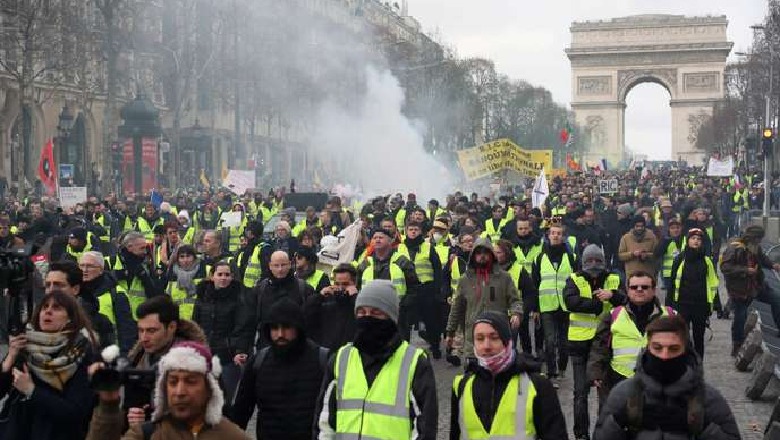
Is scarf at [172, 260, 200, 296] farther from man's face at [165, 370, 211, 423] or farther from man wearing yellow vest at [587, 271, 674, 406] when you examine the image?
man's face at [165, 370, 211, 423]

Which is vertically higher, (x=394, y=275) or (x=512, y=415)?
(x=394, y=275)

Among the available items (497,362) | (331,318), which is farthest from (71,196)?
(497,362)

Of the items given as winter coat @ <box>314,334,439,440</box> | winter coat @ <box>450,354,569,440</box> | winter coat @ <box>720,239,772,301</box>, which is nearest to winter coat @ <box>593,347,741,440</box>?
winter coat @ <box>450,354,569,440</box>

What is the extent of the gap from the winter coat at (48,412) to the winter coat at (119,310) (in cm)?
276

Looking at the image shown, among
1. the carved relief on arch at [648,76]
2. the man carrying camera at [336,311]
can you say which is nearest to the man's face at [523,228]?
the man carrying camera at [336,311]

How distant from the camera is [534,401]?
5566 mm

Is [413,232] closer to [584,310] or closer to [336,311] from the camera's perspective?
[584,310]

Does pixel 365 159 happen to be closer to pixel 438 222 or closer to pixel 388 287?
pixel 438 222

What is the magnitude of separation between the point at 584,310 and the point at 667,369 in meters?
3.99

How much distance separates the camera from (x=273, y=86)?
5766 cm

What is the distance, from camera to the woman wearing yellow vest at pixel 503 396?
554 cm

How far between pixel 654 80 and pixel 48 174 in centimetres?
9537

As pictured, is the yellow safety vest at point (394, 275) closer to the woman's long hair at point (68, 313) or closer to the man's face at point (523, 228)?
the man's face at point (523, 228)

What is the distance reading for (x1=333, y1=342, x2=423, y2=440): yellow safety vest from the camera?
224 inches
